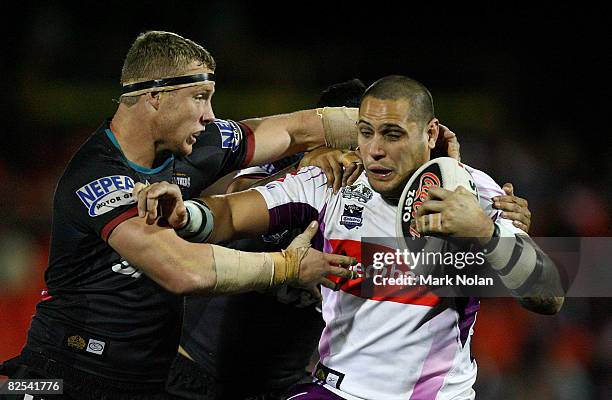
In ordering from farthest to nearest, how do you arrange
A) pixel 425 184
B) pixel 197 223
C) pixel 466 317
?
pixel 466 317 → pixel 197 223 → pixel 425 184

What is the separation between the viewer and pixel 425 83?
30.8 feet

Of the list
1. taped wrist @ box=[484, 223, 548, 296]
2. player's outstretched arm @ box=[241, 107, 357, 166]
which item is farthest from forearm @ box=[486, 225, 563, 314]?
player's outstretched arm @ box=[241, 107, 357, 166]

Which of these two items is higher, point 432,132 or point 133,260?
point 432,132

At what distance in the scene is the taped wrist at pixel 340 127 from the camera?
14.1ft

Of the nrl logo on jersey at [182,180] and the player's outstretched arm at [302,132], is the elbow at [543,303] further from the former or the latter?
the nrl logo on jersey at [182,180]

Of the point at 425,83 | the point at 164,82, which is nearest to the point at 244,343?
the point at 164,82

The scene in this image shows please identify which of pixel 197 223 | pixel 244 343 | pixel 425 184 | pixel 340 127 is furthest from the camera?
pixel 244 343

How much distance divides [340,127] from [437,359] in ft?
4.46

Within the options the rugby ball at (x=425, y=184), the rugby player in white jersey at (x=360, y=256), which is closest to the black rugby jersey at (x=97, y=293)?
the rugby player in white jersey at (x=360, y=256)

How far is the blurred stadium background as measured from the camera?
730 cm

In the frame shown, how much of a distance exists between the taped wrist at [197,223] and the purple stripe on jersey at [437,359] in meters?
1.00

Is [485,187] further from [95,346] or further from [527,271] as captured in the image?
[95,346]

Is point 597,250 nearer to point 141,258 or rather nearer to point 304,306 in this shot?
point 304,306

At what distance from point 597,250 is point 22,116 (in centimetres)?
574
